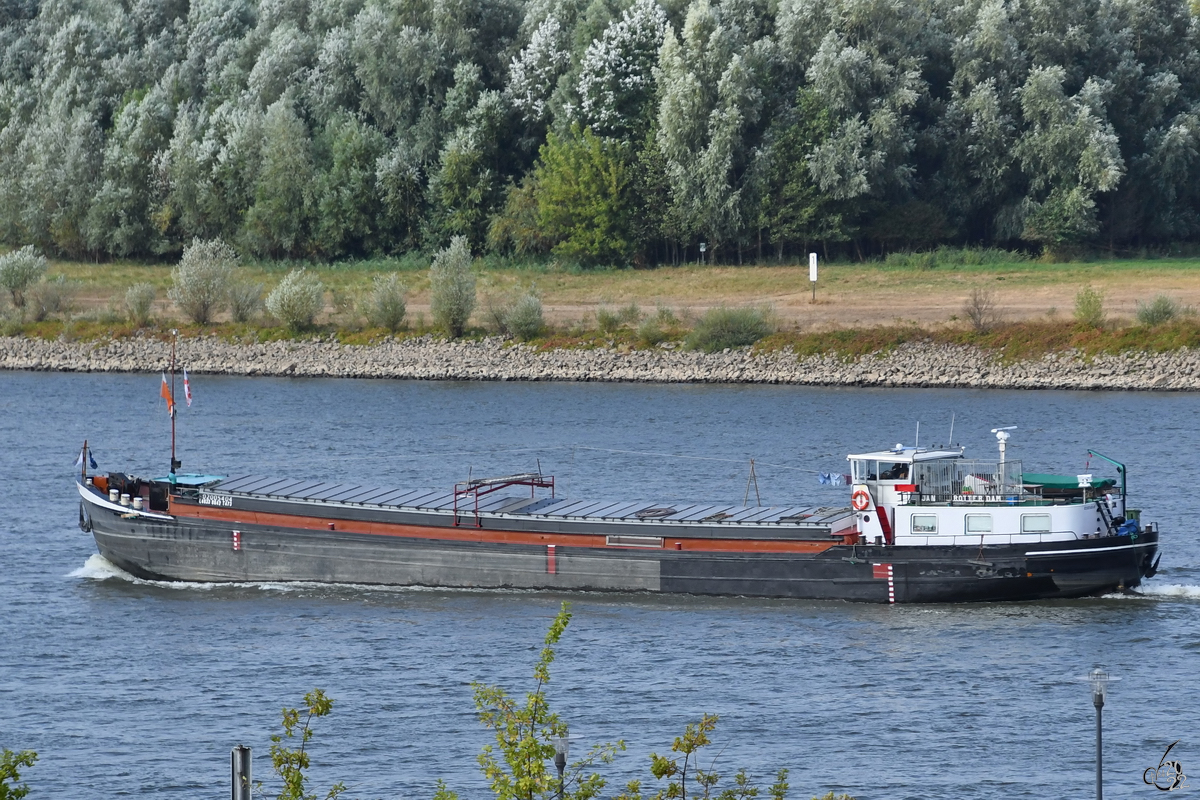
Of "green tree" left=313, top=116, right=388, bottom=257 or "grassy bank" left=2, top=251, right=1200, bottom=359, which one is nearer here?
"grassy bank" left=2, top=251, right=1200, bottom=359

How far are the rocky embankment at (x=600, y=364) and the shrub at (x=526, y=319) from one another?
115cm

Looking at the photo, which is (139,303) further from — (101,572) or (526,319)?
(101,572)

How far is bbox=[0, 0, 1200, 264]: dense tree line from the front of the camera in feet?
379

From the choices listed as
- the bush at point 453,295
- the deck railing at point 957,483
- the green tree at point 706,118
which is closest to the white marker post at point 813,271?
the green tree at point 706,118

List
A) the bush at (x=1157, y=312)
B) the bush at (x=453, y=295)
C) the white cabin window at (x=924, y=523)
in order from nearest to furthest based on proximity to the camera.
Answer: the white cabin window at (x=924, y=523), the bush at (x=1157, y=312), the bush at (x=453, y=295)

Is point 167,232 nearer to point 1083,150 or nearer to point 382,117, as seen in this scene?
point 382,117

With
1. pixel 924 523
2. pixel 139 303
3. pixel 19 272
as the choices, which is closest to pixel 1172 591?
pixel 924 523

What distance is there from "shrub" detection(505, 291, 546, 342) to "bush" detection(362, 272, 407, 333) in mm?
7556

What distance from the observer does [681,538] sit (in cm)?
4909

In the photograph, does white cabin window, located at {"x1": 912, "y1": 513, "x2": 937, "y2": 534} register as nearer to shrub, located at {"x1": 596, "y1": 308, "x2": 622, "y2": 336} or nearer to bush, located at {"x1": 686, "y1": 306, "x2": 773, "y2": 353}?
bush, located at {"x1": 686, "y1": 306, "x2": 773, "y2": 353}

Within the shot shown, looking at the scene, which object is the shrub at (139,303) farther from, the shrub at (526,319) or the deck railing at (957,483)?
the deck railing at (957,483)

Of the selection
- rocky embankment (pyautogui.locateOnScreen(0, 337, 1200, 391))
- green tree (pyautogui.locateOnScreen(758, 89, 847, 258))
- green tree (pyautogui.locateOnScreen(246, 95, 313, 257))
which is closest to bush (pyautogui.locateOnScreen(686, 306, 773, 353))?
rocky embankment (pyautogui.locateOnScreen(0, 337, 1200, 391))

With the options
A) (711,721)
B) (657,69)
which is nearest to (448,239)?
(657,69)

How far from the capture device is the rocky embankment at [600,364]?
93000 millimetres
